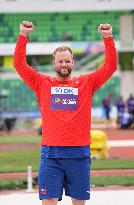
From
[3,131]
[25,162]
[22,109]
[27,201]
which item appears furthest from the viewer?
[22,109]

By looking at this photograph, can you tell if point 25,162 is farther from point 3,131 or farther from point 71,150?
point 3,131

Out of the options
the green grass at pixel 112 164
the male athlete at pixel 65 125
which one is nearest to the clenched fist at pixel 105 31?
the male athlete at pixel 65 125

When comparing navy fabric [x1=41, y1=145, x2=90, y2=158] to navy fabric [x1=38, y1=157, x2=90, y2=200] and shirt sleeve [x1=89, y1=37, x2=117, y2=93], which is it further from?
shirt sleeve [x1=89, y1=37, x2=117, y2=93]

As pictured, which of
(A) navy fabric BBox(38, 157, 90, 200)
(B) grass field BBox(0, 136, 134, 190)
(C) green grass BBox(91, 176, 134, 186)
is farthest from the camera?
(B) grass field BBox(0, 136, 134, 190)

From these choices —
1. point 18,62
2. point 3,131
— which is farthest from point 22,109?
point 18,62

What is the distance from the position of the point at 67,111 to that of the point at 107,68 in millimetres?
556

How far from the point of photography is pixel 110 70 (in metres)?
6.48

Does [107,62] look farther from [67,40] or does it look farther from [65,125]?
[67,40]

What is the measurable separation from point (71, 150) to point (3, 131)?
29.3 m

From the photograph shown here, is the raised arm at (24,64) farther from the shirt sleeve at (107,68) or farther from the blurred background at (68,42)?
the blurred background at (68,42)

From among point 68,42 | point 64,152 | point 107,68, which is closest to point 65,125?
point 64,152

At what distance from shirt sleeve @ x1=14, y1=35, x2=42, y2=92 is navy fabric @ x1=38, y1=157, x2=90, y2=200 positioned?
27.8 inches

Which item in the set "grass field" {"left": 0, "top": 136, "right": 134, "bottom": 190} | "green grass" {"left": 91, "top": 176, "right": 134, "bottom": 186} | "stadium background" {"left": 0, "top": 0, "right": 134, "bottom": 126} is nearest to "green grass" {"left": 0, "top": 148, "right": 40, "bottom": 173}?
"grass field" {"left": 0, "top": 136, "right": 134, "bottom": 190}

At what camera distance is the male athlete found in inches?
246
